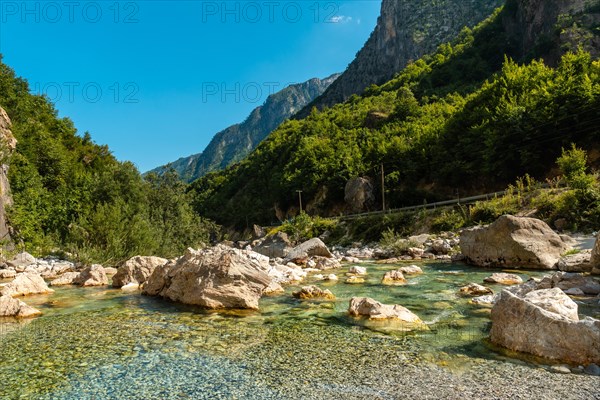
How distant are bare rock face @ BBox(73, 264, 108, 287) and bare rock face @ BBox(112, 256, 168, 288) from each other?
65cm

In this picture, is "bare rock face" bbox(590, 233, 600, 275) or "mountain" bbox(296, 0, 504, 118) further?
"mountain" bbox(296, 0, 504, 118)

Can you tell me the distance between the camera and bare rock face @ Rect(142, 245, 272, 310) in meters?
7.97

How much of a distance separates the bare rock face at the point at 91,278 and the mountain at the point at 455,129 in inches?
962

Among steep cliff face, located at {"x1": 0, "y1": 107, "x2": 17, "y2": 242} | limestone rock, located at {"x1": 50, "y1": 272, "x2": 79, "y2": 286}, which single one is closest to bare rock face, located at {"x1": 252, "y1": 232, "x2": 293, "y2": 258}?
limestone rock, located at {"x1": 50, "y1": 272, "x2": 79, "y2": 286}

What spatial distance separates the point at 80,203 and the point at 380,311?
23.3 metres

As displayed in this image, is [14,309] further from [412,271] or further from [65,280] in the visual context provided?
[412,271]

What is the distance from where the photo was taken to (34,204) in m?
21.6

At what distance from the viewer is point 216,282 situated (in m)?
8.31

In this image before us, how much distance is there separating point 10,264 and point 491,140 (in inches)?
1447

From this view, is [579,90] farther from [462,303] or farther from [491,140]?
[462,303]

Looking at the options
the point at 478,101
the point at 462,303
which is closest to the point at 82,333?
the point at 462,303

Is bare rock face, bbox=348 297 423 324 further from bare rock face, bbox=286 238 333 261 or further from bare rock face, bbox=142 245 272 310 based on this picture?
bare rock face, bbox=286 238 333 261

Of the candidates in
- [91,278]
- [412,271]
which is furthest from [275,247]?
[91,278]

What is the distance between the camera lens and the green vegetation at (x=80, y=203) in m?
17.8
